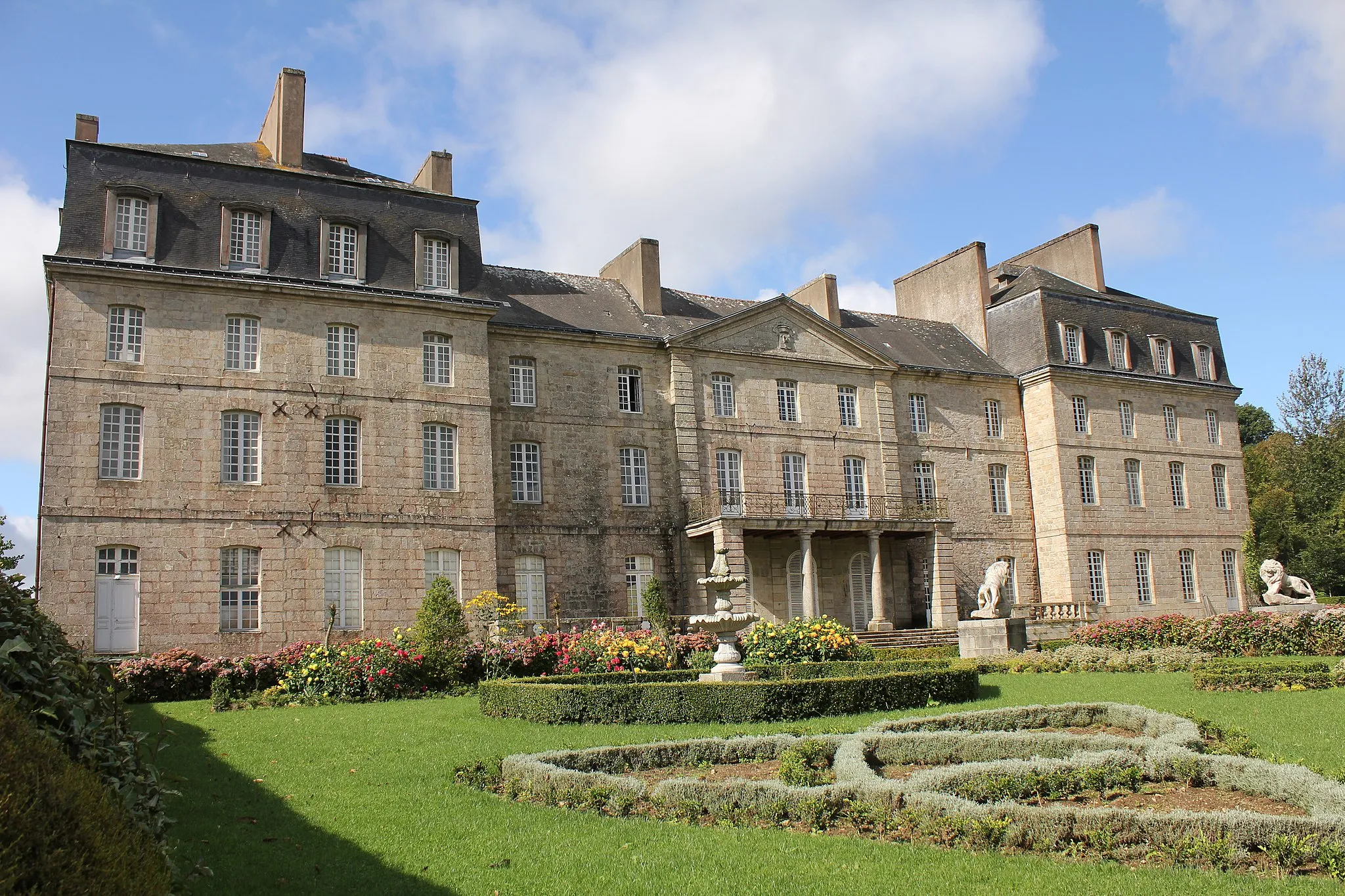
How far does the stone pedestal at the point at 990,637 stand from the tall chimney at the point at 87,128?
2028cm

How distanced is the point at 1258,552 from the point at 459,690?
28.2 metres

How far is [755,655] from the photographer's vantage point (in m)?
17.3

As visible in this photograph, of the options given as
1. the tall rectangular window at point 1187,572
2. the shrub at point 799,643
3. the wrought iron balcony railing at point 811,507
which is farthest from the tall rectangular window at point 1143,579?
the shrub at point 799,643

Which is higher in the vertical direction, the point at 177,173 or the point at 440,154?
the point at 440,154

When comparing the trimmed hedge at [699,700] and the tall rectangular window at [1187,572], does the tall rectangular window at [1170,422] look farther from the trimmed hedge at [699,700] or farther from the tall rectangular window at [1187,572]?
the trimmed hedge at [699,700]

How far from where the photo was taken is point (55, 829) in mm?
2938

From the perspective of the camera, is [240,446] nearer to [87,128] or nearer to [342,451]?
[342,451]

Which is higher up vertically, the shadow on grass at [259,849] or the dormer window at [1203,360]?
the dormer window at [1203,360]

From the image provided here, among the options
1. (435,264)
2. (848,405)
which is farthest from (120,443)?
(848,405)

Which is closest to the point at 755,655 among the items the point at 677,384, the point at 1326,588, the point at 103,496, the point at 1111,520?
the point at 677,384

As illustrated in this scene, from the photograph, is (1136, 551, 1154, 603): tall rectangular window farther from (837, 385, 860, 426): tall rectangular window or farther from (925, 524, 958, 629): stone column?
(837, 385, 860, 426): tall rectangular window

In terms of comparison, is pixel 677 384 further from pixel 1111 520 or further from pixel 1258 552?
pixel 1258 552

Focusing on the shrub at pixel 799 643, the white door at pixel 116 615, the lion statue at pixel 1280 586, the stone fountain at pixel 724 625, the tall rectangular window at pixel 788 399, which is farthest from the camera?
the tall rectangular window at pixel 788 399

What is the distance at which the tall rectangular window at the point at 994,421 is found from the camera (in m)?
31.2
